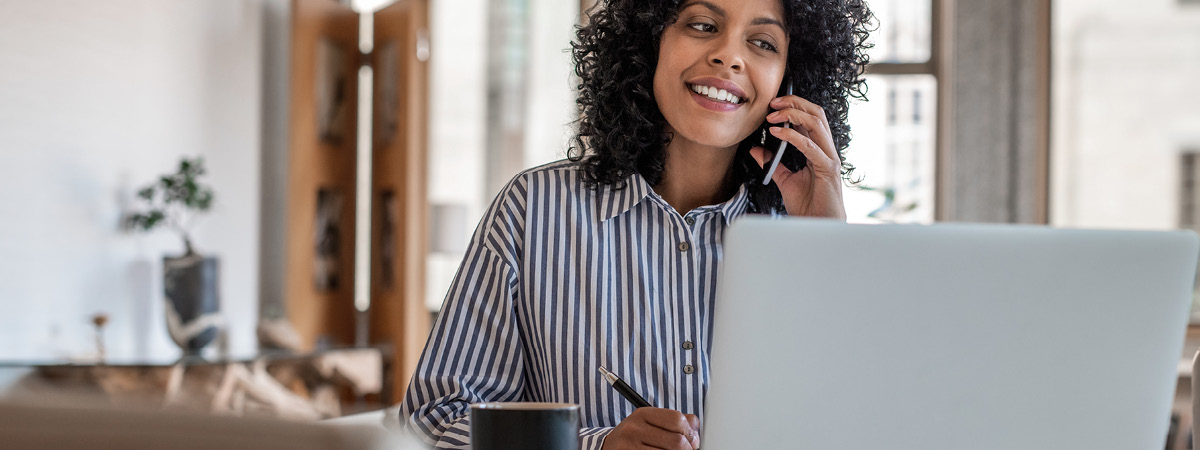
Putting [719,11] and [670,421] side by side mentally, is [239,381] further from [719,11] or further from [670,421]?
[670,421]

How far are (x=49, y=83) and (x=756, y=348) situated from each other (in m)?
3.55

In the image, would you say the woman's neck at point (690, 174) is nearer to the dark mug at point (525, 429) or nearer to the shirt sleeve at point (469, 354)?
the shirt sleeve at point (469, 354)

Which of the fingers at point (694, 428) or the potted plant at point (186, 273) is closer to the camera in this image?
the fingers at point (694, 428)

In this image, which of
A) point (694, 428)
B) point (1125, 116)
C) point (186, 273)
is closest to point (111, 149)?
point (186, 273)

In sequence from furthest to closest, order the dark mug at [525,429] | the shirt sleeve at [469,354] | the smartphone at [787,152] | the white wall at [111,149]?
the white wall at [111,149]
the smartphone at [787,152]
the shirt sleeve at [469,354]
the dark mug at [525,429]

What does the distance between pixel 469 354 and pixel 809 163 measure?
0.49 metres

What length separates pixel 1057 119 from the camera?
17.1ft

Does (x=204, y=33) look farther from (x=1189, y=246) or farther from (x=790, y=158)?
(x=1189, y=246)

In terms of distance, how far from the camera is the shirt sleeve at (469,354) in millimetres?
1163

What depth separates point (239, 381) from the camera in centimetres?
380

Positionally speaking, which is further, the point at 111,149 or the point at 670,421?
the point at 111,149

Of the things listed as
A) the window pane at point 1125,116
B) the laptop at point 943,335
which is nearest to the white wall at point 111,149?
the laptop at point 943,335

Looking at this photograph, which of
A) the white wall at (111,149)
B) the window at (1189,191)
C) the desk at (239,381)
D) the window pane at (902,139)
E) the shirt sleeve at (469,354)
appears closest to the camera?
the shirt sleeve at (469,354)

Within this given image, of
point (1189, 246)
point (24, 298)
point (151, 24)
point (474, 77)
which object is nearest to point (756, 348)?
point (1189, 246)
